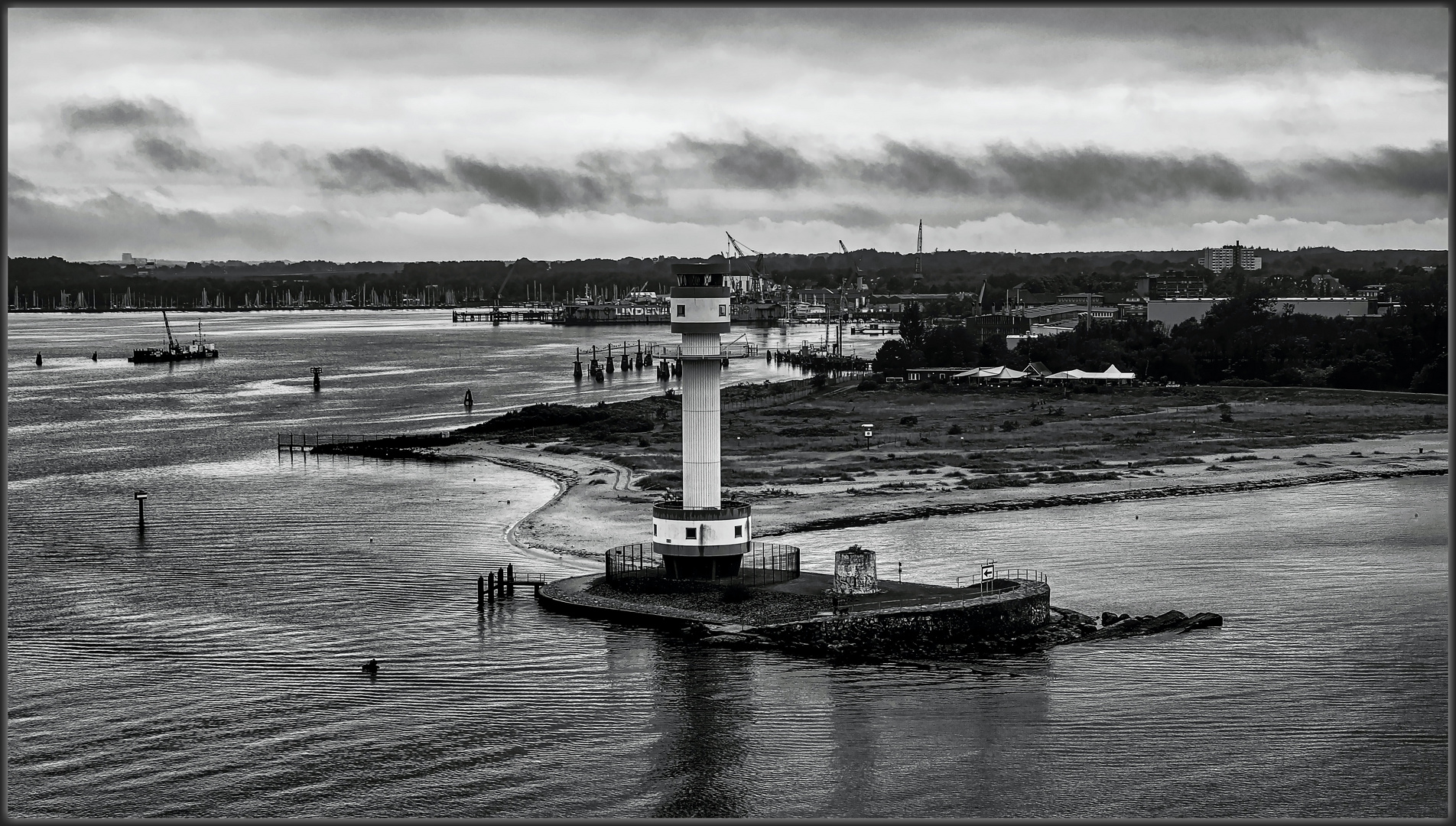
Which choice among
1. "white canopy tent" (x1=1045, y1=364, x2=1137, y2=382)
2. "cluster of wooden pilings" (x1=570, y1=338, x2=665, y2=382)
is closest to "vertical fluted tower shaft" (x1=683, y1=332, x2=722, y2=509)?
"white canopy tent" (x1=1045, y1=364, x2=1137, y2=382)

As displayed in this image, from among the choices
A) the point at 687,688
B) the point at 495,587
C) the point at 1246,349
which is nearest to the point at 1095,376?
the point at 1246,349

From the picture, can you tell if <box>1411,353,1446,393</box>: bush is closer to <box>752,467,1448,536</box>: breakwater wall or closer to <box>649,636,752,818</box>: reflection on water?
<box>752,467,1448,536</box>: breakwater wall

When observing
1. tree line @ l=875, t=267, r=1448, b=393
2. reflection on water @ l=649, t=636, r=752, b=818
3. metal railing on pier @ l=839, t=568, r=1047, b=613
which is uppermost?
tree line @ l=875, t=267, r=1448, b=393

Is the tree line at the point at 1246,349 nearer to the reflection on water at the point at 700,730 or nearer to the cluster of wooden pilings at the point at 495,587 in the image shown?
the cluster of wooden pilings at the point at 495,587

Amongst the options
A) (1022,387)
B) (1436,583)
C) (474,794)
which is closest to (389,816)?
(474,794)

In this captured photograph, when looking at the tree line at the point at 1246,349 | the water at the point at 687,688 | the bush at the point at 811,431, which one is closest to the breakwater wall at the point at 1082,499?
the water at the point at 687,688
